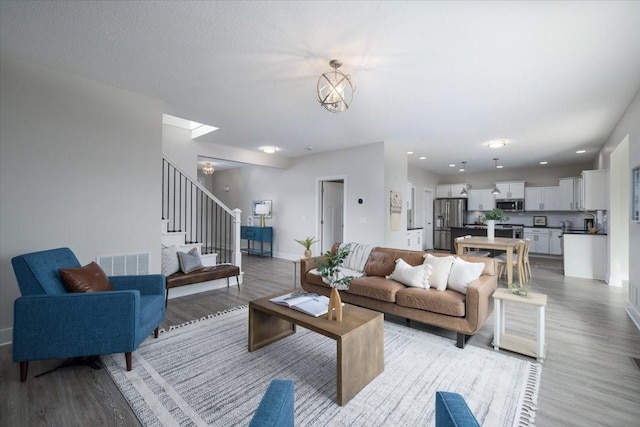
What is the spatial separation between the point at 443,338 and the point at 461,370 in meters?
0.59

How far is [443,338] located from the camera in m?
2.93

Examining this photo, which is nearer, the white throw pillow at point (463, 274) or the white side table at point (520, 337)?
the white side table at point (520, 337)

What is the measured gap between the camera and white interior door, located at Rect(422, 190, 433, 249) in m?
9.86

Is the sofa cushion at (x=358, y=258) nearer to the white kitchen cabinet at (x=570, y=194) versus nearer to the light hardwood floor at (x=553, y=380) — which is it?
the light hardwood floor at (x=553, y=380)

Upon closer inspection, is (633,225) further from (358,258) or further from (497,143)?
(358,258)

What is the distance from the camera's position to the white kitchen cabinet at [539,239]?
841 cm

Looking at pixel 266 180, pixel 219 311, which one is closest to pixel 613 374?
pixel 219 311

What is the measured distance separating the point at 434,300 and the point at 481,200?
26.1 ft

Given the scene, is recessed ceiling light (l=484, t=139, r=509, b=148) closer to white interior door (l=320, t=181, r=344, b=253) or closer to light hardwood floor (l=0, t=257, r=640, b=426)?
light hardwood floor (l=0, t=257, r=640, b=426)

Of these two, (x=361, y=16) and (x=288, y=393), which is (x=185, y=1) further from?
(x=288, y=393)

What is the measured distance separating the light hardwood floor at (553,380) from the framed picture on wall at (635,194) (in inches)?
50.2

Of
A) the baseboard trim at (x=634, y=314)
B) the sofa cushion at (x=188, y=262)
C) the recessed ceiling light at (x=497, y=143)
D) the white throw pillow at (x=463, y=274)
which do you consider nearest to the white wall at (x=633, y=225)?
the baseboard trim at (x=634, y=314)

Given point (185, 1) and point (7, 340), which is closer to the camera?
point (185, 1)

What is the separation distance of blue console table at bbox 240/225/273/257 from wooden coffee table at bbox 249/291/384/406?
5.46 metres
